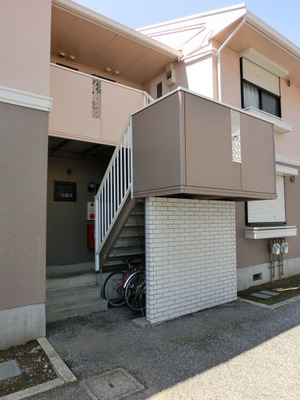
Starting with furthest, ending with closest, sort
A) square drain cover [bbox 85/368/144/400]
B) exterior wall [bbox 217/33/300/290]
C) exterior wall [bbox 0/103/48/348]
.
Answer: exterior wall [bbox 217/33/300/290]
exterior wall [bbox 0/103/48/348]
square drain cover [bbox 85/368/144/400]

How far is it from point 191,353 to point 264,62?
737 cm

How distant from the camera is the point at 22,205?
397cm

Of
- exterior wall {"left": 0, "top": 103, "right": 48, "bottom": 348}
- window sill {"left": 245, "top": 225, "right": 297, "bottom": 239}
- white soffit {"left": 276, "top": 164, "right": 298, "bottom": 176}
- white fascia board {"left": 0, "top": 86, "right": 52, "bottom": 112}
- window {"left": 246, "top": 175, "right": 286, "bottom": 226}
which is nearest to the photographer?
exterior wall {"left": 0, "top": 103, "right": 48, "bottom": 348}

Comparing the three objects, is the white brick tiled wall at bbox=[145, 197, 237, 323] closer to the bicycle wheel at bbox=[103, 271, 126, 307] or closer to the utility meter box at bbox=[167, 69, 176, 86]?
the bicycle wheel at bbox=[103, 271, 126, 307]

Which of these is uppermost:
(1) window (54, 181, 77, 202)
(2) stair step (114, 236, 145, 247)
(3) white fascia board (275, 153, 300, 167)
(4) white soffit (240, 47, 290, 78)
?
(4) white soffit (240, 47, 290, 78)

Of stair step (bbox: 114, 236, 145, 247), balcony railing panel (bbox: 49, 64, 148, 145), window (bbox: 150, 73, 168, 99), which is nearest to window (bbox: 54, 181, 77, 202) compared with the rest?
balcony railing panel (bbox: 49, 64, 148, 145)

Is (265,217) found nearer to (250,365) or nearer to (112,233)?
(112,233)

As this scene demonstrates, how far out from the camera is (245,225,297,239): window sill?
673 cm

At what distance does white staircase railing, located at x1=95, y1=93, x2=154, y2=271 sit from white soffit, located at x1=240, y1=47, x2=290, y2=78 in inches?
164

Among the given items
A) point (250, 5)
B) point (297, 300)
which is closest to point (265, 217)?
point (297, 300)

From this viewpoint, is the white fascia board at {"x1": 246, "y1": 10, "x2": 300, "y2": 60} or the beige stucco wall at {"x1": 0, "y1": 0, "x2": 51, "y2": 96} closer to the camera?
the beige stucco wall at {"x1": 0, "y1": 0, "x2": 51, "y2": 96}

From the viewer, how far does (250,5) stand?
6.06 metres

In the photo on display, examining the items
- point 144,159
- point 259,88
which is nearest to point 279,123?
point 259,88

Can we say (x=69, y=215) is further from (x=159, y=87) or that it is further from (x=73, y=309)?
(x=159, y=87)
